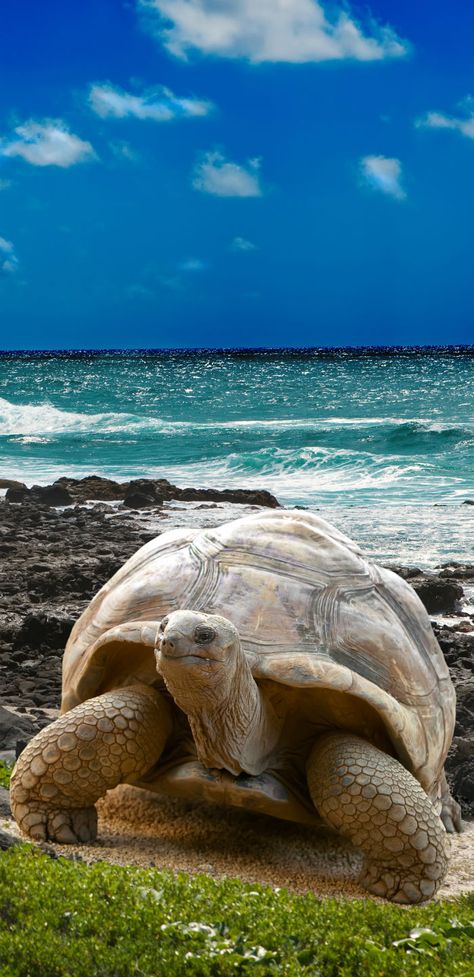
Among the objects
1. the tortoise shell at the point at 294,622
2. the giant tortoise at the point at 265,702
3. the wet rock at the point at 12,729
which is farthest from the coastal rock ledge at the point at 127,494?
the giant tortoise at the point at 265,702

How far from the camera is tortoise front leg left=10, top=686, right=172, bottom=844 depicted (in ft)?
14.0

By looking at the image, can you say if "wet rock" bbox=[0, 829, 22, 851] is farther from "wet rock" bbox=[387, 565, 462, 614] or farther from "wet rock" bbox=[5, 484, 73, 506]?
"wet rock" bbox=[5, 484, 73, 506]

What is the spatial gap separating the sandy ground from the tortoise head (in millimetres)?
728

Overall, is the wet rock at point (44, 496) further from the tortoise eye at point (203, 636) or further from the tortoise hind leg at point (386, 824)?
the tortoise eye at point (203, 636)

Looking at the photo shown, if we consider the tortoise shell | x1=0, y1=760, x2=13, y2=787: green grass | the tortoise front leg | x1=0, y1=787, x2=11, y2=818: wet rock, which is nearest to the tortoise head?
the tortoise shell

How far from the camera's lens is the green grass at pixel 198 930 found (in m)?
3.07

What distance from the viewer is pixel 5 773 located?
5.23 meters

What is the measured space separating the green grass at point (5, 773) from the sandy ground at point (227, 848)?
591 mm

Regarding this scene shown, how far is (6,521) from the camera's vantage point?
1533cm

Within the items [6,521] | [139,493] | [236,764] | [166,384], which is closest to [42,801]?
[236,764]

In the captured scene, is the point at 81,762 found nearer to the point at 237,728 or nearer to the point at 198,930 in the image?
the point at 237,728

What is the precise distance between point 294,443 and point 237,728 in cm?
2702

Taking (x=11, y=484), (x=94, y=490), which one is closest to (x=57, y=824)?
(x=94, y=490)

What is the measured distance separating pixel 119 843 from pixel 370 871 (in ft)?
3.32
